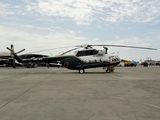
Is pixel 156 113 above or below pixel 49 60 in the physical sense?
below

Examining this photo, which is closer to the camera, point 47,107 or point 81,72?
point 47,107

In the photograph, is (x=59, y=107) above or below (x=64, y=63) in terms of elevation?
below

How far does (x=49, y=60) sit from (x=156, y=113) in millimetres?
21918

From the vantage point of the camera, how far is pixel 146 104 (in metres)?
6.71

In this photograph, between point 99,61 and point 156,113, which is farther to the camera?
point 99,61

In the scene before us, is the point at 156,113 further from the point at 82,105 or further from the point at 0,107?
the point at 0,107

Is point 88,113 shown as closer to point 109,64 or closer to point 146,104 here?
point 146,104

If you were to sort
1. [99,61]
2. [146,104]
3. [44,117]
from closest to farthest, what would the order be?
1. [44,117]
2. [146,104]
3. [99,61]

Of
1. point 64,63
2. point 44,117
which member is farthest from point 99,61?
point 44,117

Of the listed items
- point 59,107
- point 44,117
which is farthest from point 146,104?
point 44,117

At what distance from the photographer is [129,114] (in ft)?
17.9

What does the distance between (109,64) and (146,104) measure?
19.2 m

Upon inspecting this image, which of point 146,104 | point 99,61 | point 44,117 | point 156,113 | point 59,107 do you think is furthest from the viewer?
point 99,61

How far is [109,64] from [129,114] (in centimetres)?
2052
